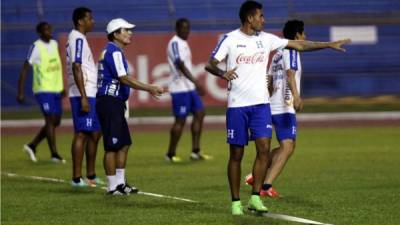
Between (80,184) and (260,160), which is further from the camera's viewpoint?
(80,184)

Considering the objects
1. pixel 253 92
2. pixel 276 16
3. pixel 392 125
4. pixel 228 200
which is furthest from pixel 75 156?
pixel 276 16

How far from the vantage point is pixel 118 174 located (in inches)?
576

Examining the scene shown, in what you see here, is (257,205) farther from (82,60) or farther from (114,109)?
(82,60)

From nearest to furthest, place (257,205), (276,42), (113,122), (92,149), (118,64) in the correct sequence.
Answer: (257,205)
(276,42)
(118,64)
(113,122)
(92,149)

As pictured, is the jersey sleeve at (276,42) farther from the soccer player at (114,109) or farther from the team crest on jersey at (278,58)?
the soccer player at (114,109)

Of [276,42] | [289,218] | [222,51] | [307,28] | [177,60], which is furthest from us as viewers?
[307,28]

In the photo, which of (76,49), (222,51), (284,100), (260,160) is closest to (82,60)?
(76,49)

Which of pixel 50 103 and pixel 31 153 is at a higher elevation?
pixel 50 103

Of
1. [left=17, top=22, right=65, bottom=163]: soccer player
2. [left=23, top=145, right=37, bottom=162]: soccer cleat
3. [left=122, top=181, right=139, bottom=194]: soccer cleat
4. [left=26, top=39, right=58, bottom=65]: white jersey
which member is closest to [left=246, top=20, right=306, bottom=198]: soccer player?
[left=122, top=181, right=139, bottom=194]: soccer cleat

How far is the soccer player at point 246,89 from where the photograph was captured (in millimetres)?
12461

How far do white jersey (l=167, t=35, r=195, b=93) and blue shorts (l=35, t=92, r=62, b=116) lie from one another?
211cm

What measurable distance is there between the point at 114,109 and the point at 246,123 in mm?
2608

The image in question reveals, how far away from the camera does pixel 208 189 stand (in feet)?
50.1

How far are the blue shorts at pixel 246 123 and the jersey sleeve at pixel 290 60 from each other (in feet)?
5.46
